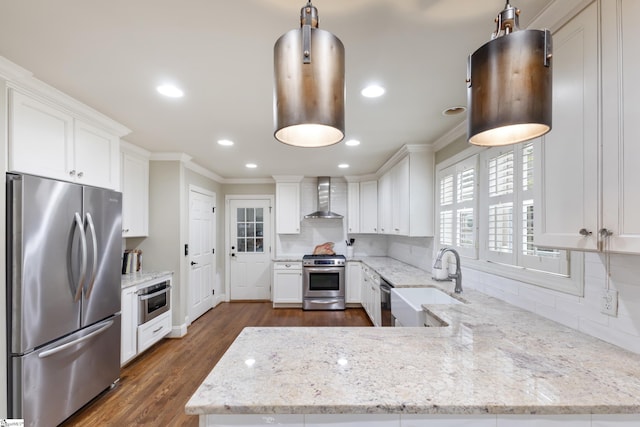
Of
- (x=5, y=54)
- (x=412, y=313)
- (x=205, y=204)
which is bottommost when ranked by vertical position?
(x=412, y=313)

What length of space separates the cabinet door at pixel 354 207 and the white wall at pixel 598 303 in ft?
11.5

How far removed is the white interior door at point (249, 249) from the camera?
214 inches

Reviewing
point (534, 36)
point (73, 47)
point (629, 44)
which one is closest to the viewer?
point (534, 36)

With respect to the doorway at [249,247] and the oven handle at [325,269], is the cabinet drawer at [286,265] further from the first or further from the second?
the doorway at [249,247]

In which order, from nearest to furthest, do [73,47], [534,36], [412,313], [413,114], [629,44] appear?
[534,36]
[629,44]
[73,47]
[412,313]
[413,114]

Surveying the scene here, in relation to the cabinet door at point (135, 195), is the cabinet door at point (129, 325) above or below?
below

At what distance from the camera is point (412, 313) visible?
6.99 ft

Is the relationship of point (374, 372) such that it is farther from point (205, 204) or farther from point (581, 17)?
point (205, 204)

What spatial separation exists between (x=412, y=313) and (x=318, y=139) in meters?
1.70

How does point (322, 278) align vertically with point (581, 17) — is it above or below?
below

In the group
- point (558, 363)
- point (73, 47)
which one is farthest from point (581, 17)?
point (73, 47)

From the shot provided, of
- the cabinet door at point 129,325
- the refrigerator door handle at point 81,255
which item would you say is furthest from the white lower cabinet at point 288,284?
the refrigerator door handle at point 81,255

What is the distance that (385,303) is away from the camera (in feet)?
10.2

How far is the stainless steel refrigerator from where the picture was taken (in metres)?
1.67
